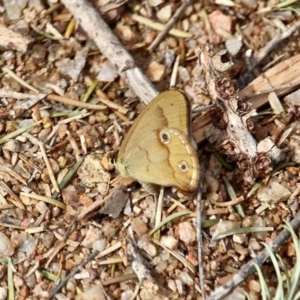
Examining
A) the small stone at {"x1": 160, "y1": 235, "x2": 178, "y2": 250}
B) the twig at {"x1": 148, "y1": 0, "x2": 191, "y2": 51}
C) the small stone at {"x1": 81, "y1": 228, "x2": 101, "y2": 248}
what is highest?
the twig at {"x1": 148, "y1": 0, "x2": 191, "y2": 51}

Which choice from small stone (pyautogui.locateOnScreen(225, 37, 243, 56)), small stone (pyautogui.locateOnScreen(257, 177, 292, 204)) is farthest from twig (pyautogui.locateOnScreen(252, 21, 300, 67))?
small stone (pyautogui.locateOnScreen(257, 177, 292, 204))

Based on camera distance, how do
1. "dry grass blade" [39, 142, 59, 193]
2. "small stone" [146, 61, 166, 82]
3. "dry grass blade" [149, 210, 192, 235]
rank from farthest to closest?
"small stone" [146, 61, 166, 82]
"dry grass blade" [39, 142, 59, 193]
"dry grass blade" [149, 210, 192, 235]

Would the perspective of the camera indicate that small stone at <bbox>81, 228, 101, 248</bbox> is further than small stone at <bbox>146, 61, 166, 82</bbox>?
No

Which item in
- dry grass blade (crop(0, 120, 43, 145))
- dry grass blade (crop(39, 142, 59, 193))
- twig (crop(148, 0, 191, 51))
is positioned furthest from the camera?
twig (crop(148, 0, 191, 51))

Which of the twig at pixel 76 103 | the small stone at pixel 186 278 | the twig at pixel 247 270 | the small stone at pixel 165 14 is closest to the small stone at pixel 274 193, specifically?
the twig at pixel 247 270

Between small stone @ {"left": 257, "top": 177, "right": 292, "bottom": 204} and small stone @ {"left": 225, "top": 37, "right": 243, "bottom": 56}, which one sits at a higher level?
small stone @ {"left": 225, "top": 37, "right": 243, "bottom": 56}

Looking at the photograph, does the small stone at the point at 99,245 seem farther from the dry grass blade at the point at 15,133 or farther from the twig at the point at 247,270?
the dry grass blade at the point at 15,133

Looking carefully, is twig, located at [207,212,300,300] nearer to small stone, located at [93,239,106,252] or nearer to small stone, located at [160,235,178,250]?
small stone, located at [160,235,178,250]
